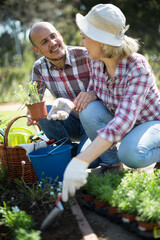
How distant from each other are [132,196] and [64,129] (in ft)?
3.81

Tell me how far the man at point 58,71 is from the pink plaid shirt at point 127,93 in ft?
0.59

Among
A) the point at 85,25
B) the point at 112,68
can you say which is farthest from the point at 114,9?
the point at 112,68

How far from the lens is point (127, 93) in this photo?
5.99 feet

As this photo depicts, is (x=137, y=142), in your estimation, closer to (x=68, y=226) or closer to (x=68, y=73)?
(x=68, y=226)

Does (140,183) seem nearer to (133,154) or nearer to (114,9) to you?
(133,154)

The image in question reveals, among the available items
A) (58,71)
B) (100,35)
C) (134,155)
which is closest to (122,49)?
(100,35)

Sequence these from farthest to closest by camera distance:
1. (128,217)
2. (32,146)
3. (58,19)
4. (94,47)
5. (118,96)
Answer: (58,19), (32,146), (118,96), (94,47), (128,217)

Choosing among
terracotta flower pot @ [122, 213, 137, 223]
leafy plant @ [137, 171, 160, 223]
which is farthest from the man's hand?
terracotta flower pot @ [122, 213, 137, 223]

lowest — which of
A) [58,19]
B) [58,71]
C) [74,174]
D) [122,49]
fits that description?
[58,19]

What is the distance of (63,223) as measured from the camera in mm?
1691

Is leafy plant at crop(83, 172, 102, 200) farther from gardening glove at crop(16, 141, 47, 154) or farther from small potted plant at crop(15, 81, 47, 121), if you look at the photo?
small potted plant at crop(15, 81, 47, 121)

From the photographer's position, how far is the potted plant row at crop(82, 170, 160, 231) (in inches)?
58.0

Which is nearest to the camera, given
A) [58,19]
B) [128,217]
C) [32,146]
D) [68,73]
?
[128,217]

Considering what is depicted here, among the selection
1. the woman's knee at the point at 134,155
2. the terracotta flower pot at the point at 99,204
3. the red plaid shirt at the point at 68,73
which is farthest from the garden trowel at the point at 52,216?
the red plaid shirt at the point at 68,73
